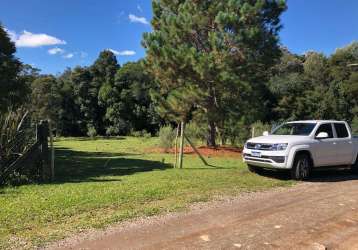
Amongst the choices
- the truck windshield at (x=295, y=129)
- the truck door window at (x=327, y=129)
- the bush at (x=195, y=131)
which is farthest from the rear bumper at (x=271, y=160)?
the bush at (x=195, y=131)

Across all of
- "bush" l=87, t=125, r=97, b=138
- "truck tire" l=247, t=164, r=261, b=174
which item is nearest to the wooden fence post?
"truck tire" l=247, t=164, r=261, b=174

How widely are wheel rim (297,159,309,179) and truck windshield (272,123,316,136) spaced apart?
36.1 inches

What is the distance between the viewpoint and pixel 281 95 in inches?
1875

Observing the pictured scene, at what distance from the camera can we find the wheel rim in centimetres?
1215

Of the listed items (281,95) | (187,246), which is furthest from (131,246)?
(281,95)

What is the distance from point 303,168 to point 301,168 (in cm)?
10

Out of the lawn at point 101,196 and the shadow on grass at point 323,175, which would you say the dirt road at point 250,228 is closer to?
the lawn at point 101,196

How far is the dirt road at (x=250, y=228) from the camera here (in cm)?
605

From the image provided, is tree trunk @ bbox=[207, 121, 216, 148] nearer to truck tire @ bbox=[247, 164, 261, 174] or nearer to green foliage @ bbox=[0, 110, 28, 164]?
truck tire @ bbox=[247, 164, 261, 174]

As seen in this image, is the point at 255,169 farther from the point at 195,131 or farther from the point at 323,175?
the point at 195,131

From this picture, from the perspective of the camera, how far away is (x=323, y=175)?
1344cm

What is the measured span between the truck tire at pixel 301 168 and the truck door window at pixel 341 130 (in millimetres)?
1728

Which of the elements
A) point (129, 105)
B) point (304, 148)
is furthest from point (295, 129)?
point (129, 105)

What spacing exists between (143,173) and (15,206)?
5.64 metres
